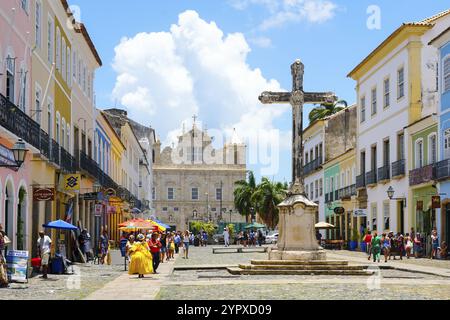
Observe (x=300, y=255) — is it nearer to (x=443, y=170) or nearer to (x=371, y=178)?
(x=443, y=170)

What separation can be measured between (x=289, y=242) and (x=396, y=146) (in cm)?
1714

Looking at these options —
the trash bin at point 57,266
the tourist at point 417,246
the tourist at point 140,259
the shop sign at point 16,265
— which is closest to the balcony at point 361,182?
the tourist at point 417,246

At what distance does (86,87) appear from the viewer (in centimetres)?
3725

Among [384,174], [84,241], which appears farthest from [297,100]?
[384,174]

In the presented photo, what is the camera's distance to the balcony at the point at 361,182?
44.2 meters

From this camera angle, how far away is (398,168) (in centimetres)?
3741

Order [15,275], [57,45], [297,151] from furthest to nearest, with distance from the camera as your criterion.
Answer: [57,45] → [297,151] → [15,275]

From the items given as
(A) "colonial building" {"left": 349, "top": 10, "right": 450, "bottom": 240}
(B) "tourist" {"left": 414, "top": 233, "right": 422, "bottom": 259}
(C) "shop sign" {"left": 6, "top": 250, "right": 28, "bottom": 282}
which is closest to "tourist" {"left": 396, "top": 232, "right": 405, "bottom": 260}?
(B) "tourist" {"left": 414, "top": 233, "right": 422, "bottom": 259}

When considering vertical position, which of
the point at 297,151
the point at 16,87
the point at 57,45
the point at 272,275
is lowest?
the point at 272,275

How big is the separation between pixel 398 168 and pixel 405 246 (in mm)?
4769

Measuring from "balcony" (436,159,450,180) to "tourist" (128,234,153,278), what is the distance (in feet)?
44.4
